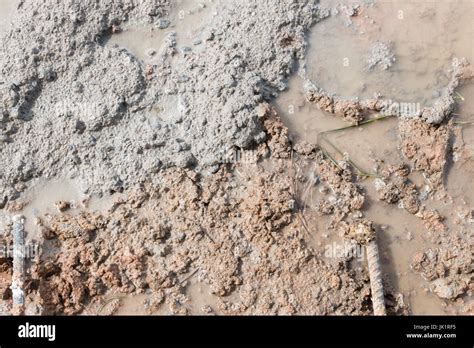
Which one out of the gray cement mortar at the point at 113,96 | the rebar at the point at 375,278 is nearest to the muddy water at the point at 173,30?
the gray cement mortar at the point at 113,96

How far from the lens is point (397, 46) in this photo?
4270 mm

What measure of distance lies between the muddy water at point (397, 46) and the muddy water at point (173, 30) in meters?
0.81

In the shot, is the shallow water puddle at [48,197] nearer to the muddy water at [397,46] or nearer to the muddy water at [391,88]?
the muddy water at [391,88]

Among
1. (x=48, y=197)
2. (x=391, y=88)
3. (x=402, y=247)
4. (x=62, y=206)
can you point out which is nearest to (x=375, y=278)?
(x=402, y=247)

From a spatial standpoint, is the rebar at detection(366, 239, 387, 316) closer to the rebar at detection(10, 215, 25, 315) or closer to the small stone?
the small stone

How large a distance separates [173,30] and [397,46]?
1636 millimetres

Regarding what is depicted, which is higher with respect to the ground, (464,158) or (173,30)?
(173,30)

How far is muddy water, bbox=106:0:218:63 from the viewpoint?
412 cm

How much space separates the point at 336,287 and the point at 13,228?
2065 millimetres

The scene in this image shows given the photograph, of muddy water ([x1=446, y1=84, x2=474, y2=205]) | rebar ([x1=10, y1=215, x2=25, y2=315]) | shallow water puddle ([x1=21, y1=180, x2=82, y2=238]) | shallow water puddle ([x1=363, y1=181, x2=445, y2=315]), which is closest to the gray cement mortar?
shallow water puddle ([x1=21, y1=180, x2=82, y2=238])

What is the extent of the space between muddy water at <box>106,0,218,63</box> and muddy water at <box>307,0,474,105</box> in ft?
2.66

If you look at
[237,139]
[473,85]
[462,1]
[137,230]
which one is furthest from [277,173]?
[462,1]

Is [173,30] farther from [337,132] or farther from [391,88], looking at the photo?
[391,88]

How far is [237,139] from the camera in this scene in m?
3.80
